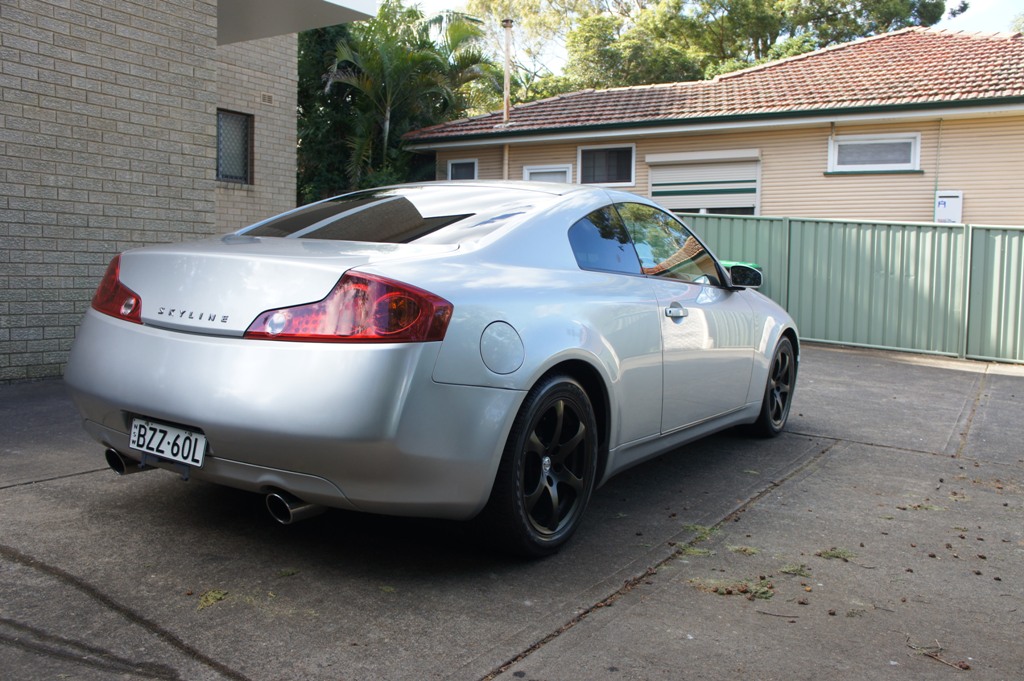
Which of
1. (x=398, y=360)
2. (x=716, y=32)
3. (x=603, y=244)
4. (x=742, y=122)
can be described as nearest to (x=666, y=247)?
(x=603, y=244)

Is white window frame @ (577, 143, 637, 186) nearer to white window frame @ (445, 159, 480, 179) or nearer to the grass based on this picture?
white window frame @ (445, 159, 480, 179)

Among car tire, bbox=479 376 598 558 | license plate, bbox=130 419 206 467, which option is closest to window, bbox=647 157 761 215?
car tire, bbox=479 376 598 558

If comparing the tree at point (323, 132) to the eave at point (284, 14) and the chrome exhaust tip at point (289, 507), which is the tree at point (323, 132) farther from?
the chrome exhaust tip at point (289, 507)

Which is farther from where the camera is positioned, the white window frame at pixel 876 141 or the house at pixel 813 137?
the white window frame at pixel 876 141

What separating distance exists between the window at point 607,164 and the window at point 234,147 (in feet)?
23.9

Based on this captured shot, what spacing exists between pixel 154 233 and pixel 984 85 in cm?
1339

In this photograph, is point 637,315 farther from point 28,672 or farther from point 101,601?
point 28,672

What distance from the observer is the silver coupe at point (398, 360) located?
2.99 meters

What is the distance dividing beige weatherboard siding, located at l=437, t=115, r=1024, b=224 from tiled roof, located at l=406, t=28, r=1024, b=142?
1.62 ft

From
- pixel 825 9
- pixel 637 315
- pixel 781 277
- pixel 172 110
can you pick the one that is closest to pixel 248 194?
pixel 172 110

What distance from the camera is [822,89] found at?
16703 mm

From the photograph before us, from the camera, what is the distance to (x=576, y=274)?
390 centimetres

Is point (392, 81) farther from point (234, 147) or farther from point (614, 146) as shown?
point (234, 147)

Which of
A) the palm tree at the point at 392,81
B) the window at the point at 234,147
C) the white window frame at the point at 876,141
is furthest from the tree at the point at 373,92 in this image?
the white window frame at the point at 876,141
